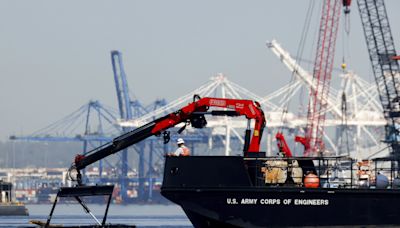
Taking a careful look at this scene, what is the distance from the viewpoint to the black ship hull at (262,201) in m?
35.1

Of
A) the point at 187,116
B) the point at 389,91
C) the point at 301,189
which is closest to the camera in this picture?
the point at 301,189

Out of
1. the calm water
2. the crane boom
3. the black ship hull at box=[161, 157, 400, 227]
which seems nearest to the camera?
the black ship hull at box=[161, 157, 400, 227]

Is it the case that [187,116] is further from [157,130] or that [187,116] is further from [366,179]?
[366,179]

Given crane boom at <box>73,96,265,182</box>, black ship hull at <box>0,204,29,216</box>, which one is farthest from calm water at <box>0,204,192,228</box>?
crane boom at <box>73,96,265,182</box>

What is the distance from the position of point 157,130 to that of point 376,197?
7036 millimetres

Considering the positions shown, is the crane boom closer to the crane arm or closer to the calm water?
the crane arm

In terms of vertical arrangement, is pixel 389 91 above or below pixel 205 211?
above

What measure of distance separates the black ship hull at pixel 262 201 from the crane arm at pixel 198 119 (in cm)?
190

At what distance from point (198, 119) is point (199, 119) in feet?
0.10

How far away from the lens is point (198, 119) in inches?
1487

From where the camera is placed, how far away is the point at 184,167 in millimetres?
35812

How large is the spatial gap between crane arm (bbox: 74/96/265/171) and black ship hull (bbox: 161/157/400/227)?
1.90 meters

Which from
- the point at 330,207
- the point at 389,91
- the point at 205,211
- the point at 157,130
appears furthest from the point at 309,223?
the point at 389,91

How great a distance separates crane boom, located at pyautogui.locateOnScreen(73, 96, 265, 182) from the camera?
122 ft
